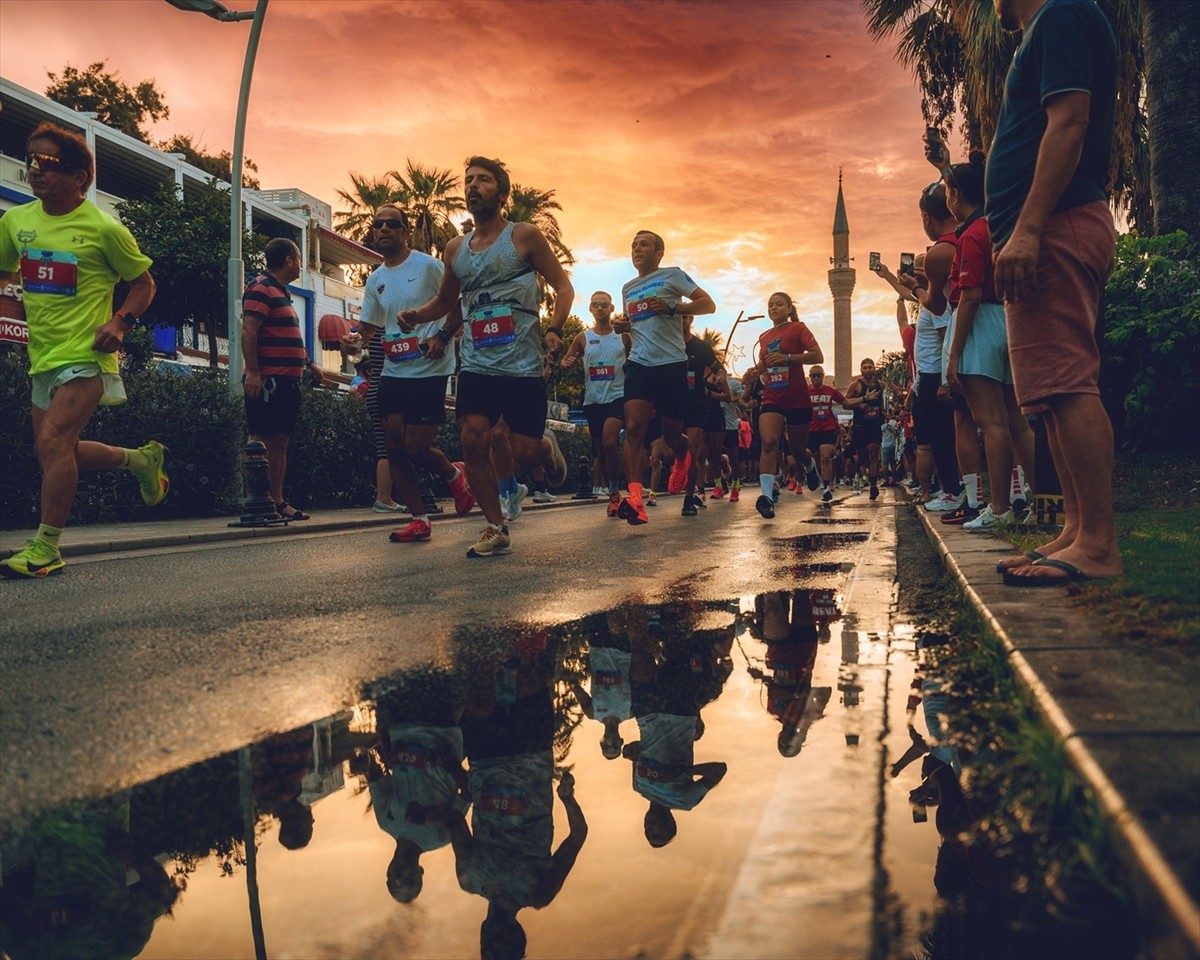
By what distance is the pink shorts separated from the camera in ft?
11.7

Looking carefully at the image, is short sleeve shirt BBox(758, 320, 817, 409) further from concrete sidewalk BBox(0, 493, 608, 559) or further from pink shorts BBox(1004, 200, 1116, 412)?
pink shorts BBox(1004, 200, 1116, 412)

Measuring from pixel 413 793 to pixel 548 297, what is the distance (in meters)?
48.3

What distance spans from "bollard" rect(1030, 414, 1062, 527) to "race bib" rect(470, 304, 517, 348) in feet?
9.32

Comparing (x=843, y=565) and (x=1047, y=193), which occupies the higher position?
(x=1047, y=193)

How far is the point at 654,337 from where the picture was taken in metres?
9.25

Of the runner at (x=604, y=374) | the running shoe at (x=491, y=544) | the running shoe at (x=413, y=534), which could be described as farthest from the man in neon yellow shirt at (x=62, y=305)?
the runner at (x=604, y=374)

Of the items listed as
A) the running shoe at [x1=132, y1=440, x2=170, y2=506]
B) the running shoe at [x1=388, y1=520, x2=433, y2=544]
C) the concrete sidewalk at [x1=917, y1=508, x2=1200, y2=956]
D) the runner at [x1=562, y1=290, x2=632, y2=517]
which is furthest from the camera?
the runner at [x1=562, y1=290, x2=632, y2=517]

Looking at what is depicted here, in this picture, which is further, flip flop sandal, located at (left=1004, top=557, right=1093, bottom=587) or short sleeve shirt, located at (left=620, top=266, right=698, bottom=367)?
short sleeve shirt, located at (left=620, top=266, right=698, bottom=367)

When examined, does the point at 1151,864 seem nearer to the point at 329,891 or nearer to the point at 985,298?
the point at 329,891

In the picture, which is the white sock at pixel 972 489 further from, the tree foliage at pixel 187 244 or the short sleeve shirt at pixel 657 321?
the tree foliage at pixel 187 244

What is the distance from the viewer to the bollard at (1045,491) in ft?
19.1

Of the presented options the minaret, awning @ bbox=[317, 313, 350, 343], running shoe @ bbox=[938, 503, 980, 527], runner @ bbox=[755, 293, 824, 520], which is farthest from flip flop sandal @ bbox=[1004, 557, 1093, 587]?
the minaret

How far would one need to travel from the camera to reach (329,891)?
4.59ft

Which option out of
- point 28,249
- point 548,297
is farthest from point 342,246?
point 28,249
